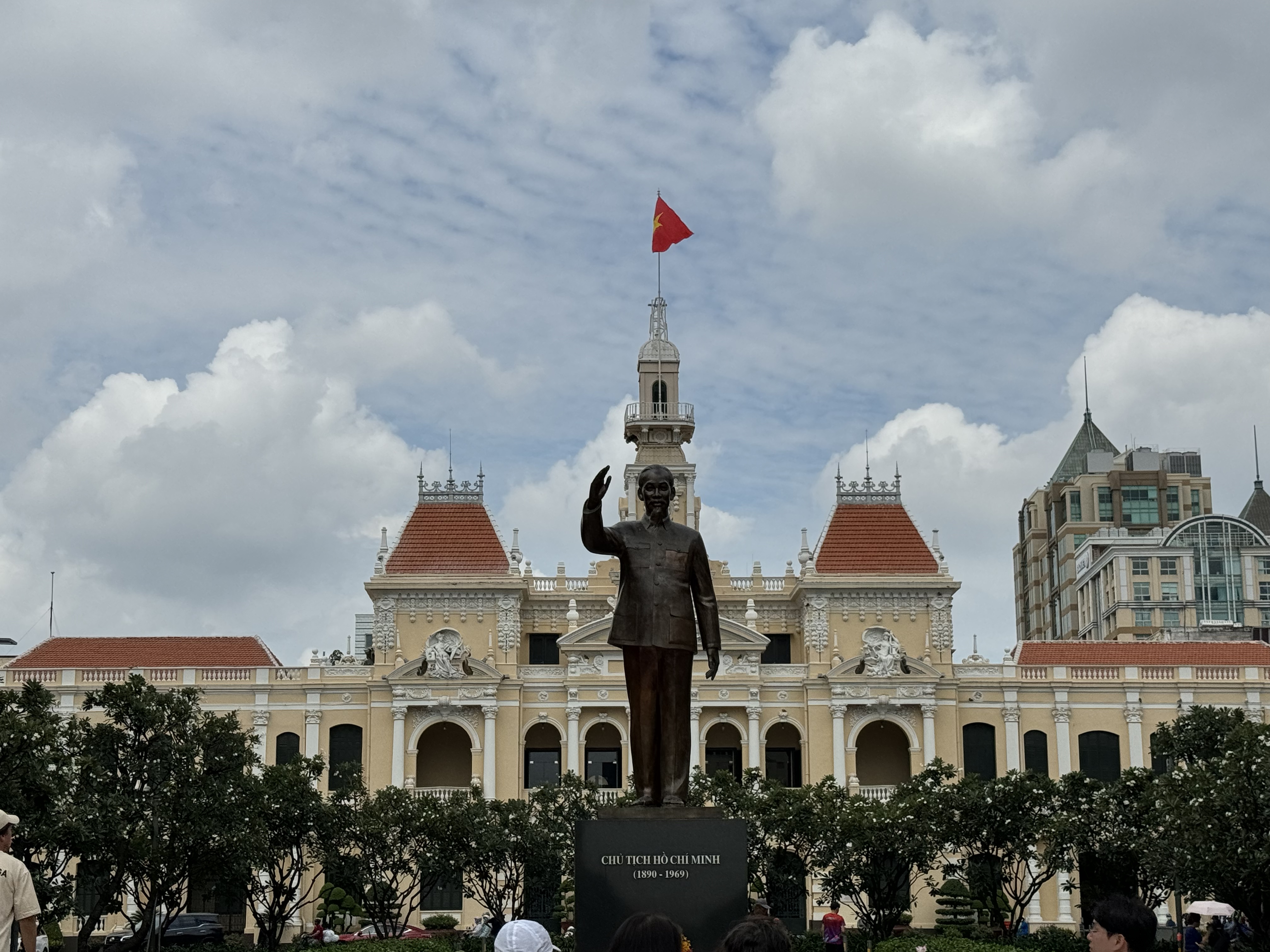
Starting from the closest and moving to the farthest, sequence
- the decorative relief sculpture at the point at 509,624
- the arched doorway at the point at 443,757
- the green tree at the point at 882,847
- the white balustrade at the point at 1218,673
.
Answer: the green tree at the point at 882,847 < the white balustrade at the point at 1218,673 < the decorative relief sculpture at the point at 509,624 < the arched doorway at the point at 443,757

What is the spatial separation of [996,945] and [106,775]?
64.1 ft

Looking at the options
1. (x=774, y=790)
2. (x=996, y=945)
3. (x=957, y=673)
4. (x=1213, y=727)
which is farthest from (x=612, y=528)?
(x=957, y=673)

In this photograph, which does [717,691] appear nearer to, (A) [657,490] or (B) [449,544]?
(B) [449,544]

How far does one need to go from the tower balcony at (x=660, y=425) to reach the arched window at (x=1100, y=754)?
20.3 m

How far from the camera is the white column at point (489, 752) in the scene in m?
58.0

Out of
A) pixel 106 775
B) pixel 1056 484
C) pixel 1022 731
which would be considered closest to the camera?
pixel 106 775

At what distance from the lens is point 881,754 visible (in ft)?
201

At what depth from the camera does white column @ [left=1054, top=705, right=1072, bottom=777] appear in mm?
59250

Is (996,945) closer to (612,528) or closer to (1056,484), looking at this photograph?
(612,528)

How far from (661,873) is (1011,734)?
48.0m

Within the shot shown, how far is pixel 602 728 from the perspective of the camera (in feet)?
198

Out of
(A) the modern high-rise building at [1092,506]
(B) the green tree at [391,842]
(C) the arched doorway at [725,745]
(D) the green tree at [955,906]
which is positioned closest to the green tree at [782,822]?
(B) the green tree at [391,842]

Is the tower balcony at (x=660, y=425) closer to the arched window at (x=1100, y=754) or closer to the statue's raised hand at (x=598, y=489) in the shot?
the arched window at (x=1100, y=754)

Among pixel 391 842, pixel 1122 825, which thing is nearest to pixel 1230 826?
pixel 1122 825
